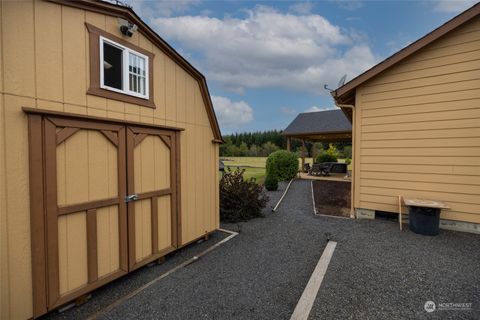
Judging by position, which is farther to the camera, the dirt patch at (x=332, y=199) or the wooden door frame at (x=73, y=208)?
the dirt patch at (x=332, y=199)

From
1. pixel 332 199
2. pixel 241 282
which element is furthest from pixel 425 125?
pixel 241 282

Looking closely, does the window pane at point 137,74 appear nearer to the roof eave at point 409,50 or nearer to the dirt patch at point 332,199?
the roof eave at point 409,50

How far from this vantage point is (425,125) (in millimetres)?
5613

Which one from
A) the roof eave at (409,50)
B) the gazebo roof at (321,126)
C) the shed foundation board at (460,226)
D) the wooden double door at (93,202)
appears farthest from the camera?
the gazebo roof at (321,126)

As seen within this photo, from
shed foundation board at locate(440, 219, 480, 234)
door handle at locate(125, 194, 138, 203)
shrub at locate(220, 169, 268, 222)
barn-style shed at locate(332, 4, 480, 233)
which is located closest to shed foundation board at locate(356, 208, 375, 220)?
barn-style shed at locate(332, 4, 480, 233)

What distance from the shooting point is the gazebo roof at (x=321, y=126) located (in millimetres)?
15261

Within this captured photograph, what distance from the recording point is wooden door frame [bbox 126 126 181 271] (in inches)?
140

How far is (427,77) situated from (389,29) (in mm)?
4701

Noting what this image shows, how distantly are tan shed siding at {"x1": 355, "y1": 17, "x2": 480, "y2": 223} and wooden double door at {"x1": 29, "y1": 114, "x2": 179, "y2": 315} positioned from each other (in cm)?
554

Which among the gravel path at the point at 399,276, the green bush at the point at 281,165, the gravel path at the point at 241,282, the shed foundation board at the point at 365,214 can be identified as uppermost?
the green bush at the point at 281,165

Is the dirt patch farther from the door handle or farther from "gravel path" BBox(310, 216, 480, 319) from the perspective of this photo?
the door handle

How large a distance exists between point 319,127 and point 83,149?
50.9ft

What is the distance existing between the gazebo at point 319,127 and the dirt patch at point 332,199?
455 centimetres

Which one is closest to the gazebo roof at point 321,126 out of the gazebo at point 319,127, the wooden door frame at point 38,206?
the gazebo at point 319,127
